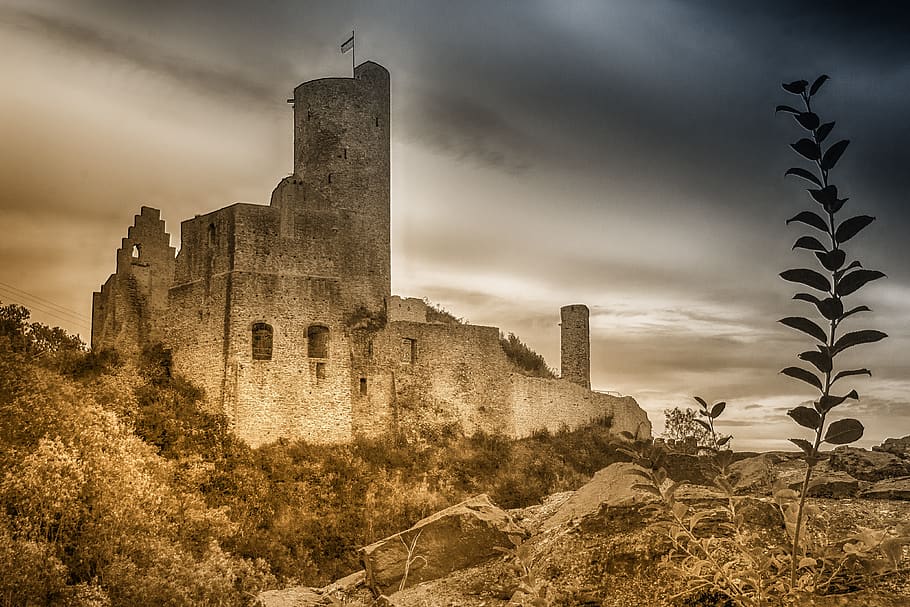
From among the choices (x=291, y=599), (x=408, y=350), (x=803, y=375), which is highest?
(x=408, y=350)

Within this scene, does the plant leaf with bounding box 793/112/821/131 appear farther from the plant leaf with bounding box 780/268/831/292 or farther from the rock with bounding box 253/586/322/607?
Result: the rock with bounding box 253/586/322/607

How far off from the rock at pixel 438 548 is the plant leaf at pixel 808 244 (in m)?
5.10

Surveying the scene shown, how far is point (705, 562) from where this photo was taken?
3.72 metres

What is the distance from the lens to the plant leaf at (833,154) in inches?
118

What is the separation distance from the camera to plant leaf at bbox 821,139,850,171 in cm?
300

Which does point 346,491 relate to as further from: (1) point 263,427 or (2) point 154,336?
(2) point 154,336

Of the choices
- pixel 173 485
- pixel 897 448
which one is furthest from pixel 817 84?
pixel 173 485

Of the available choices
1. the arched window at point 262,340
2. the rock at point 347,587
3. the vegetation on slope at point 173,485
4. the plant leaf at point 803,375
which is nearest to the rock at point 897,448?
the rock at point 347,587

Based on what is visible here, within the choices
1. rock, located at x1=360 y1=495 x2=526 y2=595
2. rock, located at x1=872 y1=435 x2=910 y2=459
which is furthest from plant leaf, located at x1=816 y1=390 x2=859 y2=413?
rock, located at x1=872 y1=435 x2=910 y2=459

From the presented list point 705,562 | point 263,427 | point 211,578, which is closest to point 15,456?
point 211,578

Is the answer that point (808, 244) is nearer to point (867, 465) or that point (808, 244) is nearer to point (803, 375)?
point (803, 375)

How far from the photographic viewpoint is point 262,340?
27.5m

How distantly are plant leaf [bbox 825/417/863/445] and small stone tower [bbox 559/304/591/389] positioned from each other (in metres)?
36.2

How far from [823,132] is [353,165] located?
29858mm
